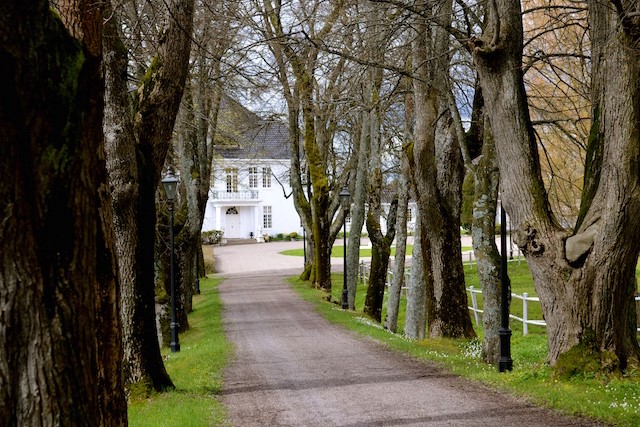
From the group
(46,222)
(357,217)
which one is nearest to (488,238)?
(46,222)

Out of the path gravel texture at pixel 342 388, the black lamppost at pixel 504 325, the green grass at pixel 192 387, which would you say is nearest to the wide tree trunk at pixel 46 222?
the green grass at pixel 192 387

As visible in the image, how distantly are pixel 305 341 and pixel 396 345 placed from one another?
2.48m

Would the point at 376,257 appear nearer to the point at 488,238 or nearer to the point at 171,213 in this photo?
the point at 171,213

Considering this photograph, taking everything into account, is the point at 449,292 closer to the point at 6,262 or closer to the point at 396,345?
the point at 396,345

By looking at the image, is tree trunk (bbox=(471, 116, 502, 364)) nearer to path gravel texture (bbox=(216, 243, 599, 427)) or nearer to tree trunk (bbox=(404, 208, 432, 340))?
path gravel texture (bbox=(216, 243, 599, 427))

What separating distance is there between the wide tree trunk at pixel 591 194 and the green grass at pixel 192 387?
4.28 meters

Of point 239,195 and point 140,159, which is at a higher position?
point 239,195

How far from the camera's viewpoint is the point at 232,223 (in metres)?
77.5

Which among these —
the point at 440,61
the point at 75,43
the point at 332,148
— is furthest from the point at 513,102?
the point at 332,148

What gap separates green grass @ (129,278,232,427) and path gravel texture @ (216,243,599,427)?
0.79 ft

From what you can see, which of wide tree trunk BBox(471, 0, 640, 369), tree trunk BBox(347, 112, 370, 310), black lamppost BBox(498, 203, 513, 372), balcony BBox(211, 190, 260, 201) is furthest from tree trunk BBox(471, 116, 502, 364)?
balcony BBox(211, 190, 260, 201)

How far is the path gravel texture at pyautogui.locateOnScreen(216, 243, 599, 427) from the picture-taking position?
27.0ft

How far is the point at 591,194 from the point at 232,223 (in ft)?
227

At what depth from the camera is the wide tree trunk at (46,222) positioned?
3.50 metres
